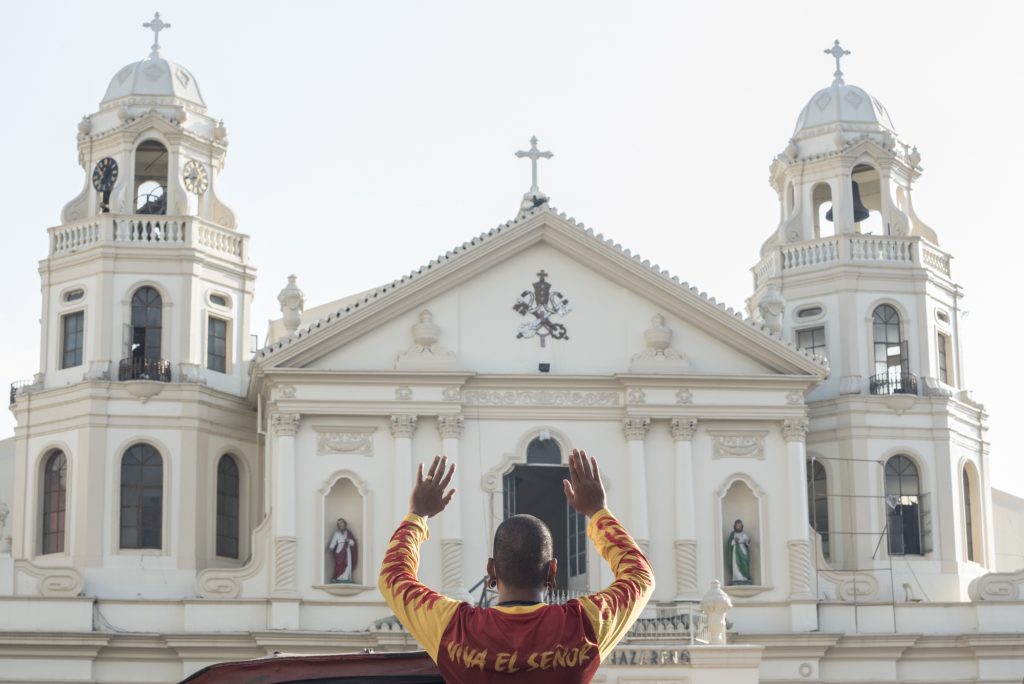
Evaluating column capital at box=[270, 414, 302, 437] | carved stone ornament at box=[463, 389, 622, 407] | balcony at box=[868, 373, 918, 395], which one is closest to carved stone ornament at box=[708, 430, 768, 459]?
carved stone ornament at box=[463, 389, 622, 407]

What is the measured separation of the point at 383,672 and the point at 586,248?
3181 centimetres

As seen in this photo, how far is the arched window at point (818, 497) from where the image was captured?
43281mm

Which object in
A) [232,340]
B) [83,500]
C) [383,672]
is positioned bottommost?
[383,672]

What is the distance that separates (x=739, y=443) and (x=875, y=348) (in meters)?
5.22

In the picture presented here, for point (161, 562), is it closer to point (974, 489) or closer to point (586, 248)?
point (586, 248)

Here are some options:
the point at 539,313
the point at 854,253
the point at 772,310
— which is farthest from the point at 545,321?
the point at 854,253

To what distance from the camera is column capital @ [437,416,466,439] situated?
39.6 metres

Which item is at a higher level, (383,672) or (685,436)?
(685,436)

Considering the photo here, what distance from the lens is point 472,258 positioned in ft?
131

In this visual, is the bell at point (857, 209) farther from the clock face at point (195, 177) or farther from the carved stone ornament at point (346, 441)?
the clock face at point (195, 177)

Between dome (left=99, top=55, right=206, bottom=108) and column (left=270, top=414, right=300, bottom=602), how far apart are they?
838 centimetres

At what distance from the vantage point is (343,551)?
129ft

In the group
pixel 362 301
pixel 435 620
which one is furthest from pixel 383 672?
pixel 362 301

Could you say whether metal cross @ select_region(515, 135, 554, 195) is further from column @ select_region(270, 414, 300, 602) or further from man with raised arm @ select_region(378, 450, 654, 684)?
man with raised arm @ select_region(378, 450, 654, 684)
